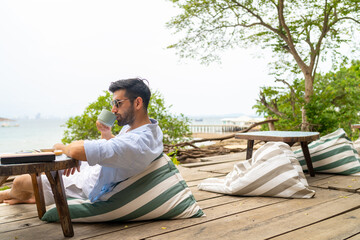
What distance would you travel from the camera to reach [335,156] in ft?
11.2

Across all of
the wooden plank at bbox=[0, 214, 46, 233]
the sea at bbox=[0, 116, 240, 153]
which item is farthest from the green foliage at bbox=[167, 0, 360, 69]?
the wooden plank at bbox=[0, 214, 46, 233]

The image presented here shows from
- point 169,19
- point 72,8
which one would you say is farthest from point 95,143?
point 72,8

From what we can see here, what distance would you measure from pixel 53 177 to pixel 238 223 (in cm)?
106

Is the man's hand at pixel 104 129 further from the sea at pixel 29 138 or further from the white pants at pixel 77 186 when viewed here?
the sea at pixel 29 138

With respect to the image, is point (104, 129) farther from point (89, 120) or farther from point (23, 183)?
point (89, 120)

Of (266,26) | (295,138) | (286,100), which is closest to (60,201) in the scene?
(295,138)

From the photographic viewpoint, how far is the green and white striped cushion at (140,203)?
1935mm

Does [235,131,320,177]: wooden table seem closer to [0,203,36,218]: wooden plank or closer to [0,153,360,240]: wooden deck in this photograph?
[0,153,360,240]: wooden deck

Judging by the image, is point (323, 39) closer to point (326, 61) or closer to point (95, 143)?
point (326, 61)

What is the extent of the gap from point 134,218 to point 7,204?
3.69 ft

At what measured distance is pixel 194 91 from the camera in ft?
310

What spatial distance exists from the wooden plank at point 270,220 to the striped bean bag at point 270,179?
11cm

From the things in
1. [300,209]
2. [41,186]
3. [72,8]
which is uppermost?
[72,8]

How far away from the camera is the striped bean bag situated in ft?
8.20
